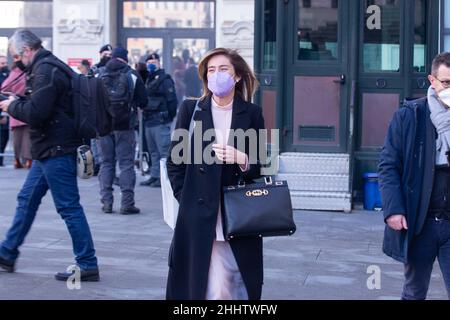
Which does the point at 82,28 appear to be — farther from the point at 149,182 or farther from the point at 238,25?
the point at 149,182

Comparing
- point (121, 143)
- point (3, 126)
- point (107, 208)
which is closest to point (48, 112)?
point (121, 143)

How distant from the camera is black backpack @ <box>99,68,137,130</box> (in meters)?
11.3

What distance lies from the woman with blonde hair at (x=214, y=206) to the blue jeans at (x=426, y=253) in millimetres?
975

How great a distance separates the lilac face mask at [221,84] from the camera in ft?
18.6

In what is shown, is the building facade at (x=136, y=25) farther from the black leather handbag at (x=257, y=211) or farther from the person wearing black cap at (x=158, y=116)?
the black leather handbag at (x=257, y=211)

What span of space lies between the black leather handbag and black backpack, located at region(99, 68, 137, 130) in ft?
19.3

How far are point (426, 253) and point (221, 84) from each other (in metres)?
1.64

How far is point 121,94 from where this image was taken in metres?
11.4

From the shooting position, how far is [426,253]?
19.2 feet

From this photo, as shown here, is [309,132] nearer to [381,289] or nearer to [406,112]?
[381,289]

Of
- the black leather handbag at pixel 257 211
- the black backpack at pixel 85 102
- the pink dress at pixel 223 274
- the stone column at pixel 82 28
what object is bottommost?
the pink dress at pixel 223 274

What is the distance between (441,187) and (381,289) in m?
2.31

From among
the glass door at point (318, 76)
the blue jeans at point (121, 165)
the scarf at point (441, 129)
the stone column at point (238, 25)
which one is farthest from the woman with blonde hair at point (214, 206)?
the stone column at point (238, 25)

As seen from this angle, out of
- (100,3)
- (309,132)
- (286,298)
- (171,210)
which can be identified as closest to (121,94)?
(309,132)
